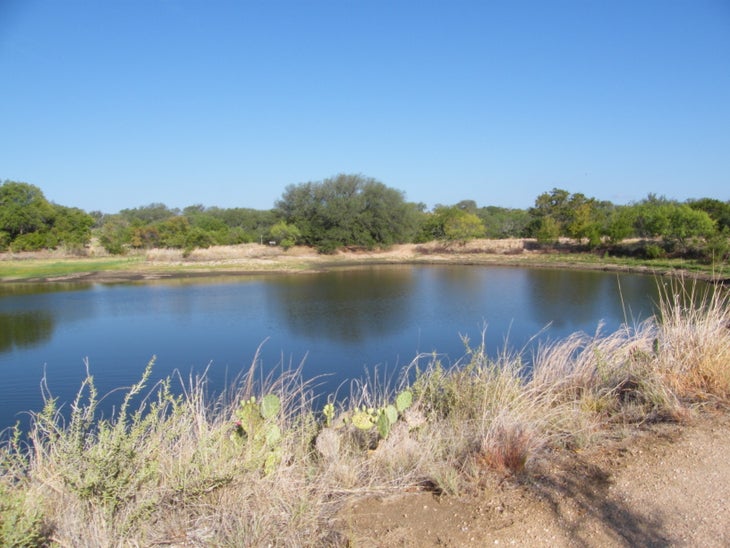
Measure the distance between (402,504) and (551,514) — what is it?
2.79 ft

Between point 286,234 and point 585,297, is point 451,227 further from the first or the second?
→ point 585,297

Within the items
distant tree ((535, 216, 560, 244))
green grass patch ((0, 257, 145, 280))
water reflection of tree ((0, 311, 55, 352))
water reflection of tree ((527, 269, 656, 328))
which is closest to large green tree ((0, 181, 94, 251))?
green grass patch ((0, 257, 145, 280))

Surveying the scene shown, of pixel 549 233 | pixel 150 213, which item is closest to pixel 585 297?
pixel 549 233

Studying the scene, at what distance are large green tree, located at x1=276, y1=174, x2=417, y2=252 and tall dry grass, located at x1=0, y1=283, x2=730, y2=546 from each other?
4197cm

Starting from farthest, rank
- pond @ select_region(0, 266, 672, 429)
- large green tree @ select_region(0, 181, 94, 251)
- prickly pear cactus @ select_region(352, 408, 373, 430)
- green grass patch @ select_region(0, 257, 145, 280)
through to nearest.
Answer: large green tree @ select_region(0, 181, 94, 251) < green grass patch @ select_region(0, 257, 145, 280) < pond @ select_region(0, 266, 672, 429) < prickly pear cactus @ select_region(352, 408, 373, 430)

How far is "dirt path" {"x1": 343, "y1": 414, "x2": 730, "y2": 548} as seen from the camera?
2.58m

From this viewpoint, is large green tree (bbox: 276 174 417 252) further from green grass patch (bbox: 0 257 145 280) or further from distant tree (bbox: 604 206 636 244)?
distant tree (bbox: 604 206 636 244)

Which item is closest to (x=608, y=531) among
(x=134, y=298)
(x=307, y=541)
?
(x=307, y=541)

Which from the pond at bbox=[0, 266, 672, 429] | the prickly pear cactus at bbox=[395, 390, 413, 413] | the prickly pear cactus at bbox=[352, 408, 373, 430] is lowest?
the pond at bbox=[0, 266, 672, 429]

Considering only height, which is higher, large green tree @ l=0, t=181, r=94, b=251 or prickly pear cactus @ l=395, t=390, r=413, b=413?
large green tree @ l=0, t=181, r=94, b=251

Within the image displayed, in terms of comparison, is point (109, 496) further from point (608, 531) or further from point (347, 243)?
point (347, 243)

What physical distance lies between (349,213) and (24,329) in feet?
108

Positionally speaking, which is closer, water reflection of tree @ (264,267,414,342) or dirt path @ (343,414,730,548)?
dirt path @ (343,414,730,548)

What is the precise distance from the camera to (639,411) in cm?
425
